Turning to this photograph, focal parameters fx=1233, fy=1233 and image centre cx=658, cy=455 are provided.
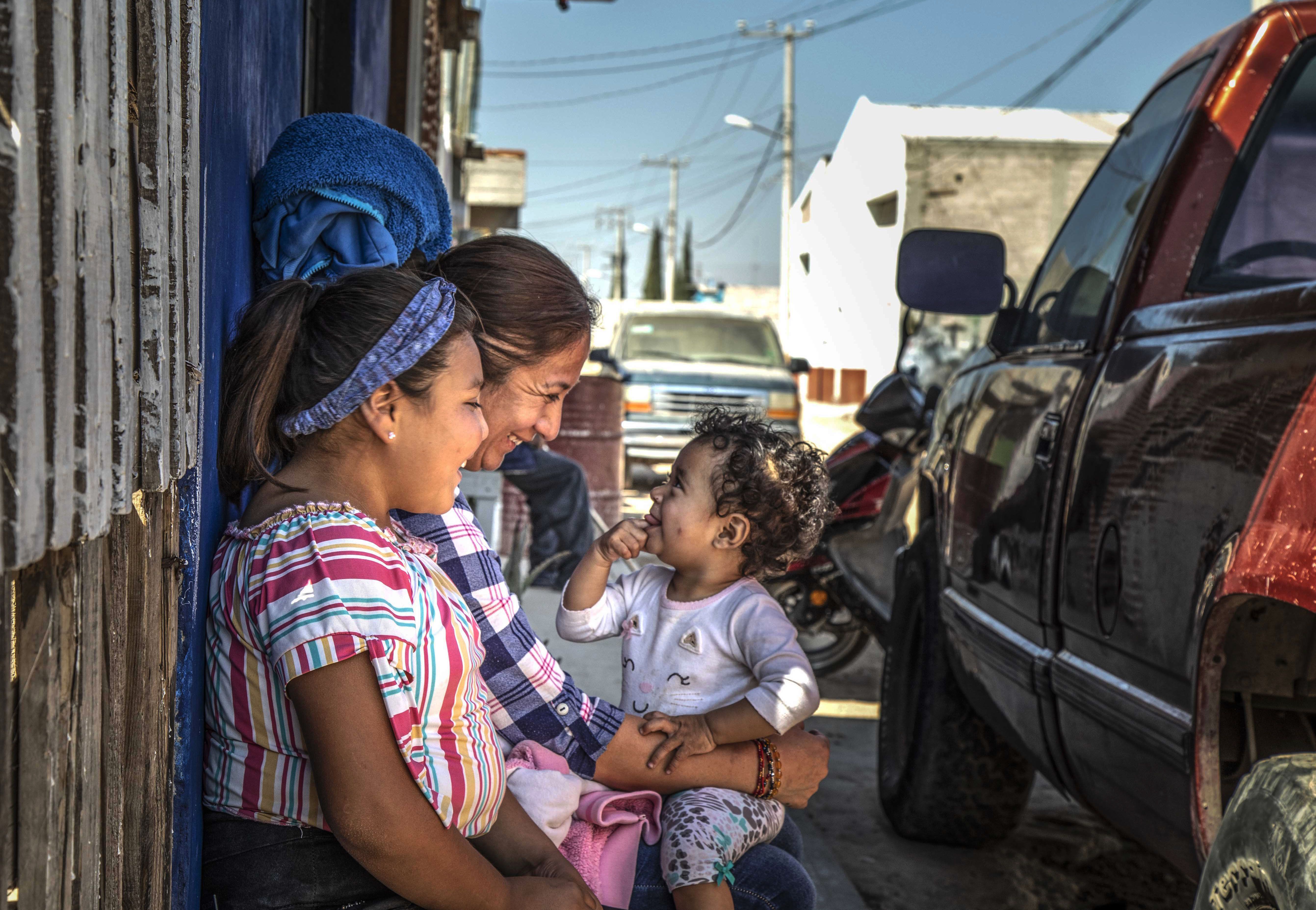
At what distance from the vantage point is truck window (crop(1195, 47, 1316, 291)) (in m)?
2.82

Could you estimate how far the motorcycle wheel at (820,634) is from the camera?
6.12 metres

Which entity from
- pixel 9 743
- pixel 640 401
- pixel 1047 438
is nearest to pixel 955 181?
pixel 640 401

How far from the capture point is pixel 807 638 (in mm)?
6473

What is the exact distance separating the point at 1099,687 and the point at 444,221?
1.67 metres

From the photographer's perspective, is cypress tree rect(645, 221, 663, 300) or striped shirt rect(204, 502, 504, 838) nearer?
striped shirt rect(204, 502, 504, 838)

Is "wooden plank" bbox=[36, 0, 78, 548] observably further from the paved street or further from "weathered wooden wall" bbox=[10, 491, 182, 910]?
the paved street

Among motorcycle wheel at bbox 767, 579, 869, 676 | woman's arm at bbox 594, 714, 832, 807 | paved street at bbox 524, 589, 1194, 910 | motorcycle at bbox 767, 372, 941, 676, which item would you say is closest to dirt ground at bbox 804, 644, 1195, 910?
paved street at bbox 524, 589, 1194, 910

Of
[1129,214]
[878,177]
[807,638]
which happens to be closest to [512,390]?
[1129,214]

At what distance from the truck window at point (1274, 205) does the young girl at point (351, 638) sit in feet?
6.12

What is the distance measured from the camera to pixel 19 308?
2.46 feet

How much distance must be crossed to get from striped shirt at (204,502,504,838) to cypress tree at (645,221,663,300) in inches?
3086

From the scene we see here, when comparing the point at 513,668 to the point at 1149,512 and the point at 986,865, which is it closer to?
the point at 1149,512

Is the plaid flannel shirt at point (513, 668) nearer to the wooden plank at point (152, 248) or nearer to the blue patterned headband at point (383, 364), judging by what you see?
the blue patterned headband at point (383, 364)

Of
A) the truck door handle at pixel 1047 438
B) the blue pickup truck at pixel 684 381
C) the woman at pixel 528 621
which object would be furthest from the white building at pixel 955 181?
the woman at pixel 528 621
